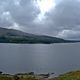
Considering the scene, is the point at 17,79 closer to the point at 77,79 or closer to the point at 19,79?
the point at 19,79

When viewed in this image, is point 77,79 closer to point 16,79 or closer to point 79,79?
point 79,79

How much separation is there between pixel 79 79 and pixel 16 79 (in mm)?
12644

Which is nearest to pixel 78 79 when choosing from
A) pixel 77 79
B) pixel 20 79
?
pixel 77 79

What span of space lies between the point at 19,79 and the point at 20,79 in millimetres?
282

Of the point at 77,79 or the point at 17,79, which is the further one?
the point at 17,79

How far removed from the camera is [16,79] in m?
40.6

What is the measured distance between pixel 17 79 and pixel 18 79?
261 mm

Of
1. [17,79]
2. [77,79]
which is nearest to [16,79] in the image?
[17,79]

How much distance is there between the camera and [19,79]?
4038cm

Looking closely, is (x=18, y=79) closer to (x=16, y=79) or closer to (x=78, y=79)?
(x=16, y=79)

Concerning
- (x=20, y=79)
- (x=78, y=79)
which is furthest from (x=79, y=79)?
(x=20, y=79)

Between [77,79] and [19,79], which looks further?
[19,79]

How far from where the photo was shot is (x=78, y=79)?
112 feet

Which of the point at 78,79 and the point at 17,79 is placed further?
the point at 17,79
